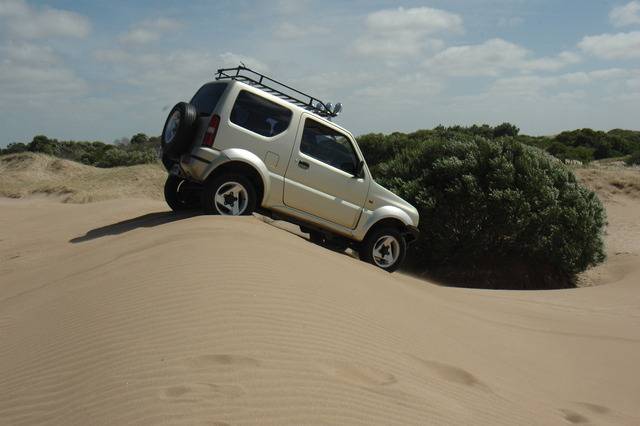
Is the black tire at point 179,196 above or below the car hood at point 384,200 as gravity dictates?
below

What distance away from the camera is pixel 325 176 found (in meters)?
9.09

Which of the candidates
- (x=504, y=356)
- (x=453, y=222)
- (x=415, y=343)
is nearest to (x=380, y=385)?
(x=415, y=343)

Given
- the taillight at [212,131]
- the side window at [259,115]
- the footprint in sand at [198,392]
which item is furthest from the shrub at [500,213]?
the footprint in sand at [198,392]

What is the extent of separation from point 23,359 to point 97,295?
3.38ft

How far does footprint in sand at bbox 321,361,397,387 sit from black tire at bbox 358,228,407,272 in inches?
210

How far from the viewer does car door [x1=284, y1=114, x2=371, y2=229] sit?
8852mm

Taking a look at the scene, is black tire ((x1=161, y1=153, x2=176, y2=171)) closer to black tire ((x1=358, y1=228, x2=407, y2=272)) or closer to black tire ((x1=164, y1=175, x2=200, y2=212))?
black tire ((x1=164, y1=175, x2=200, y2=212))

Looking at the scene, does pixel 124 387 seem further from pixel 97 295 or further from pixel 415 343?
pixel 415 343

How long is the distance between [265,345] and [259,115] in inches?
194

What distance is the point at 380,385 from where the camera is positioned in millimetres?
4051

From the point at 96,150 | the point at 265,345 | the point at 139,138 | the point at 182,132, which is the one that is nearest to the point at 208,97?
the point at 182,132

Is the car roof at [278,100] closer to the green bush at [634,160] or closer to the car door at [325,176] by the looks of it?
the car door at [325,176]

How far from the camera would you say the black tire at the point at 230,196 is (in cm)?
817

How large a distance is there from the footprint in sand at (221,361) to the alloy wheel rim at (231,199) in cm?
445
